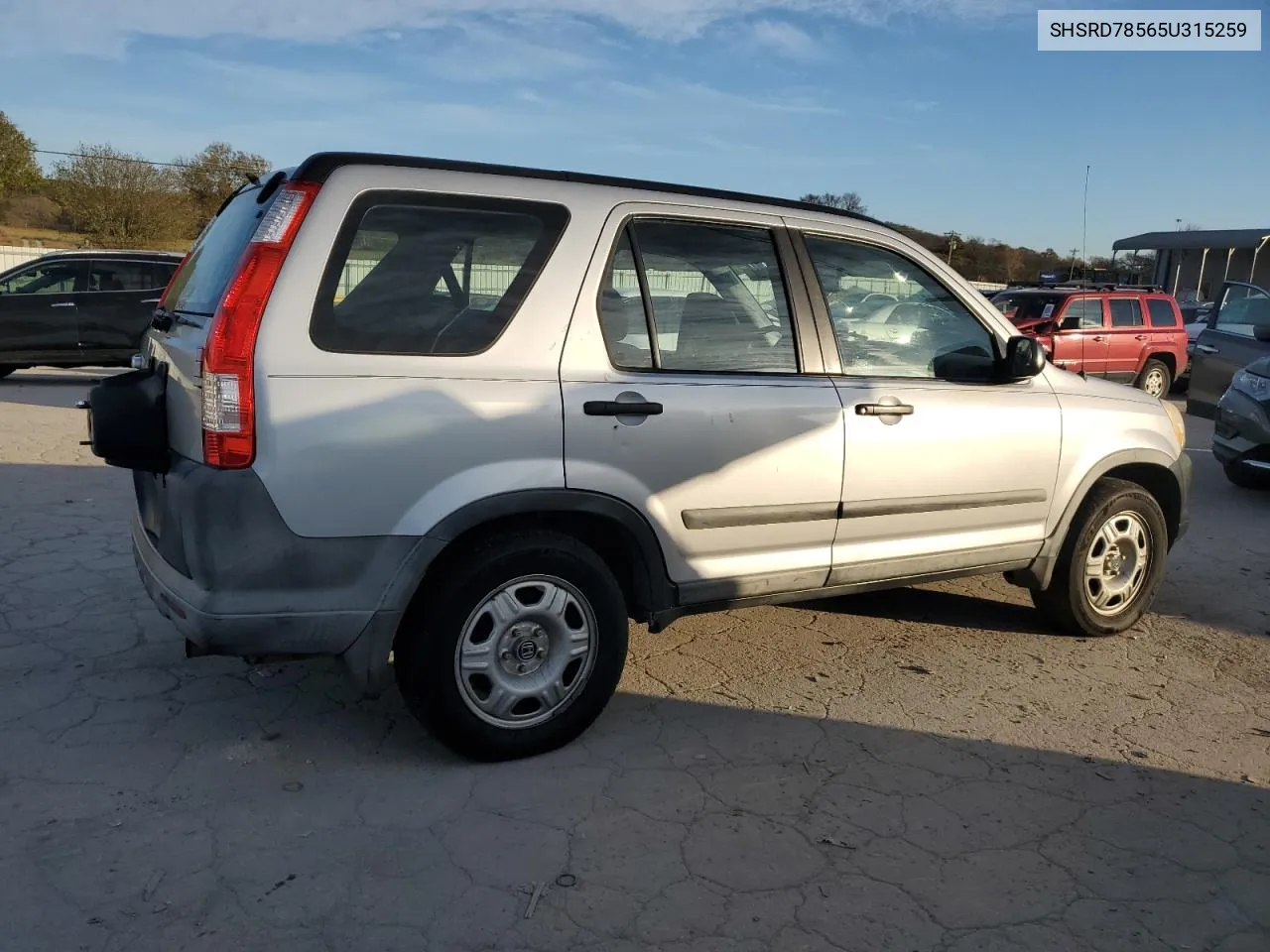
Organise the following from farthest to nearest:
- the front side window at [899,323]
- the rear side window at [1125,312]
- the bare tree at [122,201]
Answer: the bare tree at [122,201] → the rear side window at [1125,312] → the front side window at [899,323]

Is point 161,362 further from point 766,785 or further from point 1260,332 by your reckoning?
point 1260,332

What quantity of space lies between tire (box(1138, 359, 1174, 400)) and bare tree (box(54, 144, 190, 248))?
2875 cm

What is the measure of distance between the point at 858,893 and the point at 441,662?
137 cm

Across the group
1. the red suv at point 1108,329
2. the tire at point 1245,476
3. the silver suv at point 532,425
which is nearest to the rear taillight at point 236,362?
the silver suv at point 532,425

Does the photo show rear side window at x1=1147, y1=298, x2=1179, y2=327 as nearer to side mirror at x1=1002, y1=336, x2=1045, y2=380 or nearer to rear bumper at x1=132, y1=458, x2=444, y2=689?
side mirror at x1=1002, y1=336, x2=1045, y2=380

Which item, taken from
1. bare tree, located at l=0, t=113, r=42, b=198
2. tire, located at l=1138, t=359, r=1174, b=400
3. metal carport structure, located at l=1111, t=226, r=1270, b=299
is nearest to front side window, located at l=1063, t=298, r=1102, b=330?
tire, located at l=1138, t=359, r=1174, b=400

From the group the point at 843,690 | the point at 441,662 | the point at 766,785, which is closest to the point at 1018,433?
the point at 843,690

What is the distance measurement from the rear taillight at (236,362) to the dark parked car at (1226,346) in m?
8.48

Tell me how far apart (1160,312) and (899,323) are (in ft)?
46.5

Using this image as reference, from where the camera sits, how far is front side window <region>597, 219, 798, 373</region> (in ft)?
11.2

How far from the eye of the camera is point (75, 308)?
43.4ft

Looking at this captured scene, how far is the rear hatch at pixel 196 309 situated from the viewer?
2941 mm

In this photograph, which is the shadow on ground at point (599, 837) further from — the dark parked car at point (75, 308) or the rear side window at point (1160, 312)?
the rear side window at point (1160, 312)

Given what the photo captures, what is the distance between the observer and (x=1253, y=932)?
260cm
